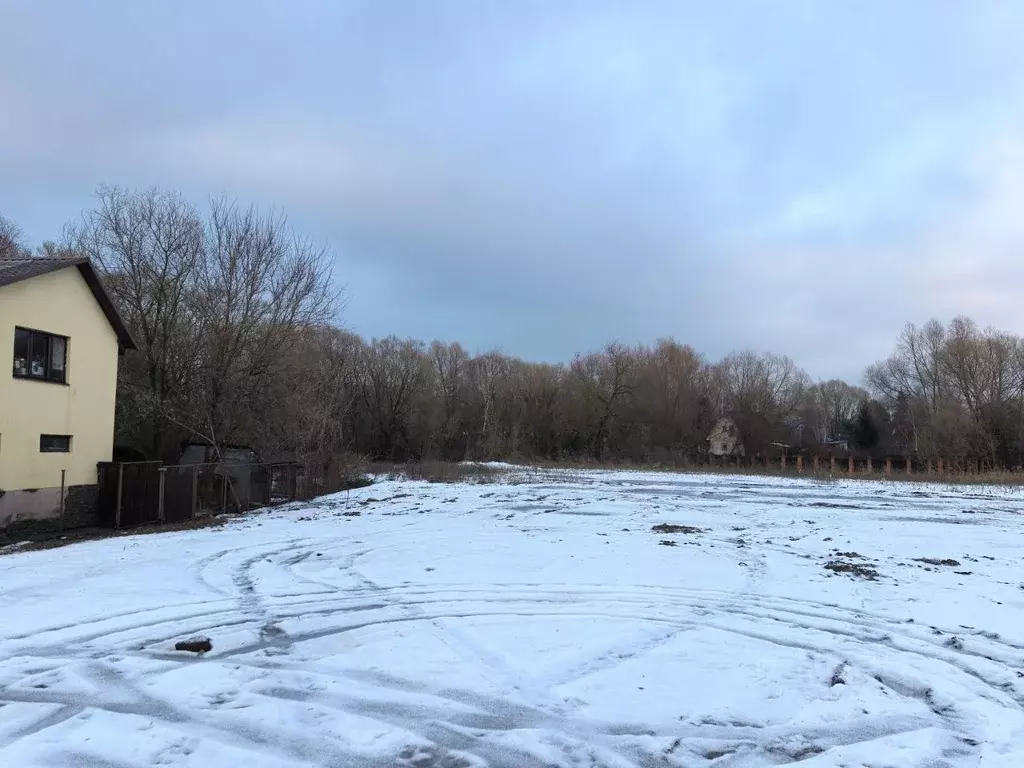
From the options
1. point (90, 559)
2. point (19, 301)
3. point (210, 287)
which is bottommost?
point (90, 559)

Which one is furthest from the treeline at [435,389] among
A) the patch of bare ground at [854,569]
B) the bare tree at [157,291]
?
the patch of bare ground at [854,569]

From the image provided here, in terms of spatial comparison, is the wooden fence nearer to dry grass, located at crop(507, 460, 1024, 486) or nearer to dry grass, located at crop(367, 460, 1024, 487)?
dry grass, located at crop(507, 460, 1024, 486)

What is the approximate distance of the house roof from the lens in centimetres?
1652

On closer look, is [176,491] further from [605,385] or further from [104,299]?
[605,385]

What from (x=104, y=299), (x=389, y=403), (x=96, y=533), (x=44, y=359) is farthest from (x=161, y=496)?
(x=389, y=403)

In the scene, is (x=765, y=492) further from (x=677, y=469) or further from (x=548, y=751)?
(x=548, y=751)

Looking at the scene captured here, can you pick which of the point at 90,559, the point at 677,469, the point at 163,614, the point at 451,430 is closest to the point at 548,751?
the point at 163,614

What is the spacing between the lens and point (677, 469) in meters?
47.1

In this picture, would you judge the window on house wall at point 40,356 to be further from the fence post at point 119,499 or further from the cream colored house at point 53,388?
the fence post at point 119,499

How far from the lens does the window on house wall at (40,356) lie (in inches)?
675

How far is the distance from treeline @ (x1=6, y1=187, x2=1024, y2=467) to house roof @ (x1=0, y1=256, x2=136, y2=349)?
4.61m

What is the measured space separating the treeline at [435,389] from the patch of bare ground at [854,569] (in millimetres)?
20231

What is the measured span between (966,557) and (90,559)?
15707mm

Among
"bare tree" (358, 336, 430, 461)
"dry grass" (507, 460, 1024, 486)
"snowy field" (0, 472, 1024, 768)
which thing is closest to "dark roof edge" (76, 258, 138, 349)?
"snowy field" (0, 472, 1024, 768)
